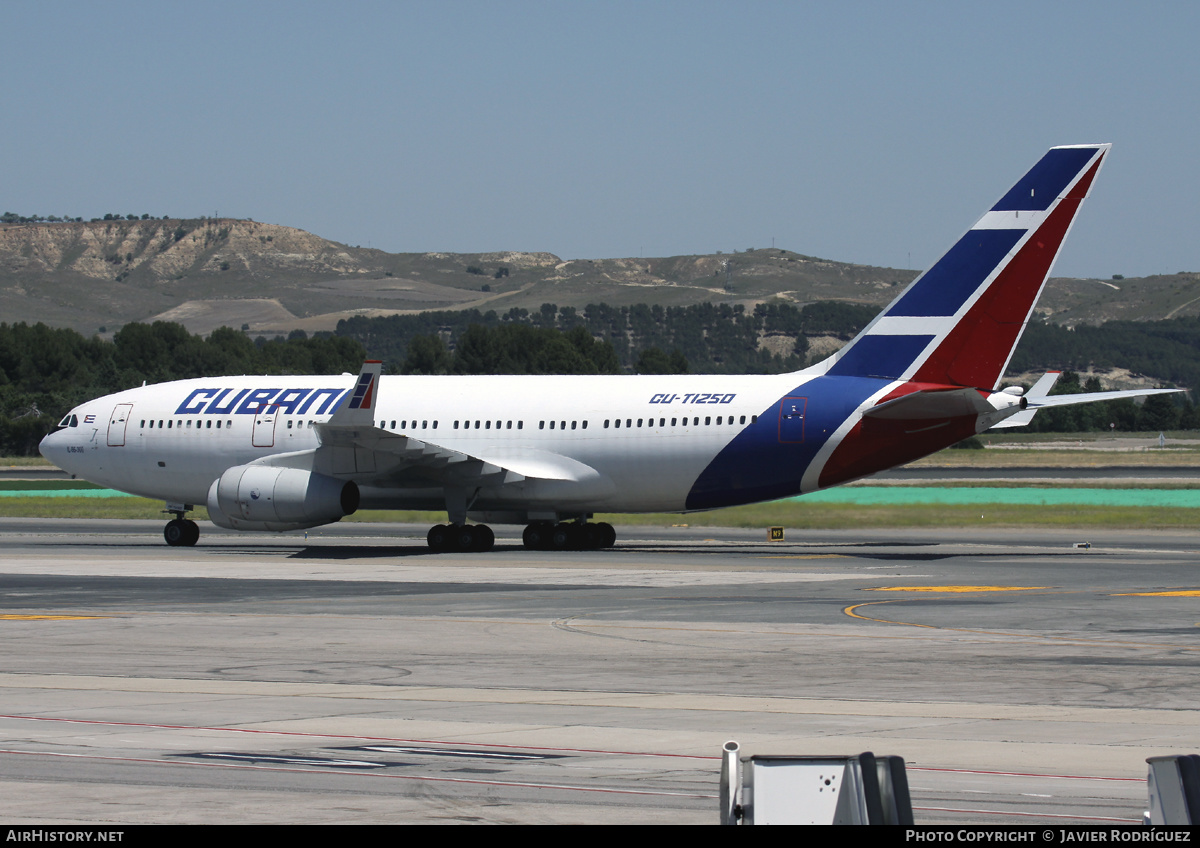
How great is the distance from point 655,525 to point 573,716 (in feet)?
122

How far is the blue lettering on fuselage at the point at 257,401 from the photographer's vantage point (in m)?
40.4

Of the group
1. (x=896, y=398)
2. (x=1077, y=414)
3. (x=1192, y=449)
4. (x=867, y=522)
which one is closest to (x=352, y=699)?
(x=896, y=398)

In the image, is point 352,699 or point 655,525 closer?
point 352,699

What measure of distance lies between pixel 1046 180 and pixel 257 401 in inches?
846

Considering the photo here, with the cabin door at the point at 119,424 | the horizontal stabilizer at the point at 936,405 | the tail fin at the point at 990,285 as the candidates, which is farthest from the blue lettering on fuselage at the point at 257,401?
the horizontal stabilizer at the point at 936,405

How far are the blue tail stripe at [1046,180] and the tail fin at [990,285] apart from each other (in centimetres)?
2

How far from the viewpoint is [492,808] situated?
9789mm

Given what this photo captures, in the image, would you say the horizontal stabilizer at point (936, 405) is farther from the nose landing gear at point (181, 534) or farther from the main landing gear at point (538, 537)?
the nose landing gear at point (181, 534)

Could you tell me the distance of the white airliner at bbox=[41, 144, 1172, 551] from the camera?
3431cm

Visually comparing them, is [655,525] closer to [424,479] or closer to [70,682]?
[424,479]

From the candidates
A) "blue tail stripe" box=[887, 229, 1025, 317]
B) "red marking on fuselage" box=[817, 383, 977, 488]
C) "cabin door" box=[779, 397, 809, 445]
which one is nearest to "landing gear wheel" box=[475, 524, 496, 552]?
"cabin door" box=[779, 397, 809, 445]

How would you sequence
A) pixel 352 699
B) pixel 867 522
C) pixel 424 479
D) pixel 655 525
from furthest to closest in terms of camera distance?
pixel 655 525, pixel 867 522, pixel 424 479, pixel 352 699

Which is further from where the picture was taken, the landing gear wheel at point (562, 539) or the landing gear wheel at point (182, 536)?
the landing gear wheel at point (182, 536)

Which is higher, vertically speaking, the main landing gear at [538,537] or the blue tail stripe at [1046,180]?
the blue tail stripe at [1046,180]
